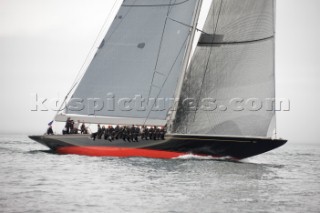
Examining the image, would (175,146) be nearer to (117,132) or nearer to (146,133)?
(146,133)

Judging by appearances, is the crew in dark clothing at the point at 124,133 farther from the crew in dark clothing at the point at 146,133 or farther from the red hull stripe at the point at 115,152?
the crew in dark clothing at the point at 146,133

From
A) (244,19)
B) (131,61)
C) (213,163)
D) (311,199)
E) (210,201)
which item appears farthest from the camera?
(131,61)

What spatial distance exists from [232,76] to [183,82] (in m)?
2.77

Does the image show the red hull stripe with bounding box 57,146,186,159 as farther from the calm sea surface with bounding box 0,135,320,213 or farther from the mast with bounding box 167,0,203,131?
the mast with bounding box 167,0,203,131

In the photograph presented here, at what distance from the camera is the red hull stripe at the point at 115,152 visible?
28.2 metres

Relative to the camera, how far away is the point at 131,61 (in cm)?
3017

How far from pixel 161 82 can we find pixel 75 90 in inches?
204

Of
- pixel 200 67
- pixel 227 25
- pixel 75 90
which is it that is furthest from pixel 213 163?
pixel 75 90

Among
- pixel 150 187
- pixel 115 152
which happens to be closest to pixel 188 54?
pixel 115 152

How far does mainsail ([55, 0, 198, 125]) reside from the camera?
29.5 meters

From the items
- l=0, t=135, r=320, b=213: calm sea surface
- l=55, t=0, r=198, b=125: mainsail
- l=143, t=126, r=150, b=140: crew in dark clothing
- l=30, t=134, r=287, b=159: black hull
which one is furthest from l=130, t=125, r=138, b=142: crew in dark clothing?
l=0, t=135, r=320, b=213: calm sea surface

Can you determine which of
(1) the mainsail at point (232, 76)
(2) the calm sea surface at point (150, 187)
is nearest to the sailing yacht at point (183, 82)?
(1) the mainsail at point (232, 76)

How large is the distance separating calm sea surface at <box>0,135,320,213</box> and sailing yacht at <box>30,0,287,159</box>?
5.39 feet

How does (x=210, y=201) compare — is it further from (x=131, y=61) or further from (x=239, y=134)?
(x=131, y=61)
